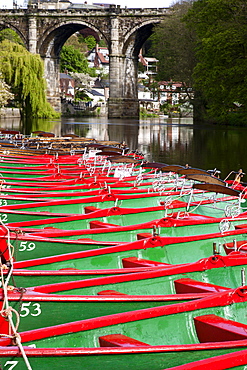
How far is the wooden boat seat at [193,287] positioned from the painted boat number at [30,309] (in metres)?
1.74

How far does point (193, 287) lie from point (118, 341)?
1.72 m

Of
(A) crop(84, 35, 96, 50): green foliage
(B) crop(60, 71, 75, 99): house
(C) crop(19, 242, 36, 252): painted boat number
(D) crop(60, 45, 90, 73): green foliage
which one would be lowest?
(C) crop(19, 242, 36, 252): painted boat number

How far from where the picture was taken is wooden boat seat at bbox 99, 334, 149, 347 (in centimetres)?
535

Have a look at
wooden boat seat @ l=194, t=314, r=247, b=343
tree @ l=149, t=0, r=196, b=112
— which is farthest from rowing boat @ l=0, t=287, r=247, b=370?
tree @ l=149, t=0, r=196, b=112

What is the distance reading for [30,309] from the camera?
6.12 metres

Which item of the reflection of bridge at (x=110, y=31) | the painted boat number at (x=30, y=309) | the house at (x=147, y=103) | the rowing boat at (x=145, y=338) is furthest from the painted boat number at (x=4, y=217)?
the house at (x=147, y=103)

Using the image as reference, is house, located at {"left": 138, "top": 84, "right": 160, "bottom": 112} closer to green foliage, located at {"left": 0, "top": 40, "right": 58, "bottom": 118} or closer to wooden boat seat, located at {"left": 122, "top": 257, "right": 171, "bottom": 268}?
green foliage, located at {"left": 0, "top": 40, "right": 58, "bottom": 118}

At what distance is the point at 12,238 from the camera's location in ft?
26.9

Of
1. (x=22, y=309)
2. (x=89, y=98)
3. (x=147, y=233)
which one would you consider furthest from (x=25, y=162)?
(x=89, y=98)

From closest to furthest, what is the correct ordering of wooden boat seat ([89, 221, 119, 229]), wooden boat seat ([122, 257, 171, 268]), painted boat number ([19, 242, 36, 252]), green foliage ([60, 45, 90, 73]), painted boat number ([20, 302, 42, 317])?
painted boat number ([20, 302, 42, 317])
wooden boat seat ([122, 257, 171, 268])
painted boat number ([19, 242, 36, 252])
wooden boat seat ([89, 221, 119, 229])
green foliage ([60, 45, 90, 73])

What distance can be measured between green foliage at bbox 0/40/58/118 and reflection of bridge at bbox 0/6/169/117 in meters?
24.2

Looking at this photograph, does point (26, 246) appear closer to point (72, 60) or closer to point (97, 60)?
point (72, 60)

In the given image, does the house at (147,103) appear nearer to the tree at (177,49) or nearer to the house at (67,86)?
the house at (67,86)

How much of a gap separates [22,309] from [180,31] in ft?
158
